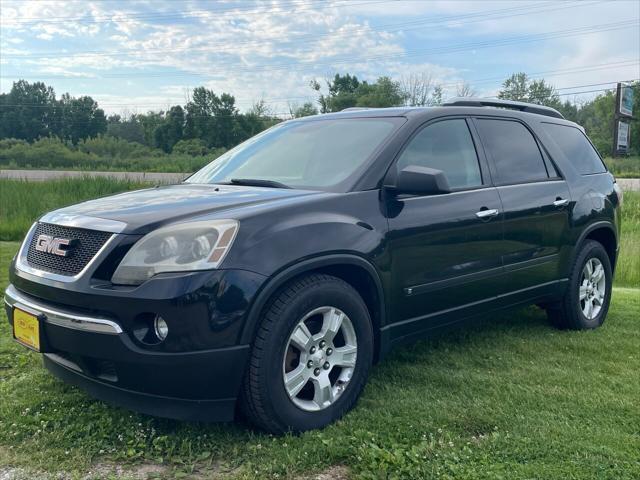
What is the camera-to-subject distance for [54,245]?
2891mm

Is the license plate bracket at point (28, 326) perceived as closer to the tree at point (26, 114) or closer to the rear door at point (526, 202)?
the rear door at point (526, 202)

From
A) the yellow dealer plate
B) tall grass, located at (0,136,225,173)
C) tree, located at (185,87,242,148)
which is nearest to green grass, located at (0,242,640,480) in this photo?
the yellow dealer plate

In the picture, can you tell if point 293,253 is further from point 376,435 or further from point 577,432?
point 577,432

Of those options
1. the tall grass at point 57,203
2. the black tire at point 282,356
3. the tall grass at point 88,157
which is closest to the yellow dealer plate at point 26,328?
the black tire at point 282,356

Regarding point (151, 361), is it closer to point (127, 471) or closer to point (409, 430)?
point (127, 471)

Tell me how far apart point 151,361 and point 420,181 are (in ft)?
5.52

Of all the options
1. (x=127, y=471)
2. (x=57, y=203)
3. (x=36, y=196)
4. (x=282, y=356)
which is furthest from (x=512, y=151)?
(x=36, y=196)

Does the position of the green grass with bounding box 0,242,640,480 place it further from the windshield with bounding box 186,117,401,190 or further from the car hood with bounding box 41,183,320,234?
the windshield with bounding box 186,117,401,190

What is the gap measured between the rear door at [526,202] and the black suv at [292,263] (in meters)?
0.02

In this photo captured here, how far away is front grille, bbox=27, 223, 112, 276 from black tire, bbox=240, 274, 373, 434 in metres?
0.86

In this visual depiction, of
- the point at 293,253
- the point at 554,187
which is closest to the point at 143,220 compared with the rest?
the point at 293,253

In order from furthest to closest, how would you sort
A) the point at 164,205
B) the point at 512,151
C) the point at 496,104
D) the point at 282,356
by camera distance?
1. the point at 496,104
2. the point at 512,151
3. the point at 164,205
4. the point at 282,356

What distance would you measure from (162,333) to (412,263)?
1.49 m

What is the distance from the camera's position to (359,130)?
3809 mm
